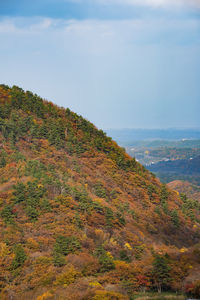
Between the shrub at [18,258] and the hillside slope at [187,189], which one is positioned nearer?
the shrub at [18,258]

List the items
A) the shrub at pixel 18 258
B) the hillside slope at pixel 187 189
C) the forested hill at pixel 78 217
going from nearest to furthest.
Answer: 1. the forested hill at pixel 78 217
2. the shrub at pixel 18 258
3. the hillside slope at pixel 187 189

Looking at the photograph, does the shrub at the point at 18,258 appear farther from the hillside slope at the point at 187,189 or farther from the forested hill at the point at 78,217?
the hillside slope at the point at 187,189

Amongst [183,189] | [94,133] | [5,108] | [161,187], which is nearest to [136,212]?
[161,187]

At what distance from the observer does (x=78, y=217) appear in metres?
36.9

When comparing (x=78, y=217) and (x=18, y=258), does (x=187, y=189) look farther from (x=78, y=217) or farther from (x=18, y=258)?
(x=18, y=258)

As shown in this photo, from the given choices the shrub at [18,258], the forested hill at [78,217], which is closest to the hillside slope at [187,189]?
the forested hill at [78,217]

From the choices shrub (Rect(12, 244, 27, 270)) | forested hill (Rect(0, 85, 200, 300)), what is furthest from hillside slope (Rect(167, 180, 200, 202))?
shrub (Rect(12, 244, 27, 270))

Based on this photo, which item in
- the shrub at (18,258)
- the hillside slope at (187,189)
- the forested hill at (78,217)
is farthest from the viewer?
the hillside slope at (187,189)

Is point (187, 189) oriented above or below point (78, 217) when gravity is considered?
below

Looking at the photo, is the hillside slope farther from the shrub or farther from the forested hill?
the shrub

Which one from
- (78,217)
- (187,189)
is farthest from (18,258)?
(187,189)

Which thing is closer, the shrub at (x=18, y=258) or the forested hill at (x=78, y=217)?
the forested hill at (x=78, y=217)

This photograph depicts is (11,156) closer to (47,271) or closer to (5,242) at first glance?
(5,242)

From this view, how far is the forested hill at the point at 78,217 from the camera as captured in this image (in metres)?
26.8
